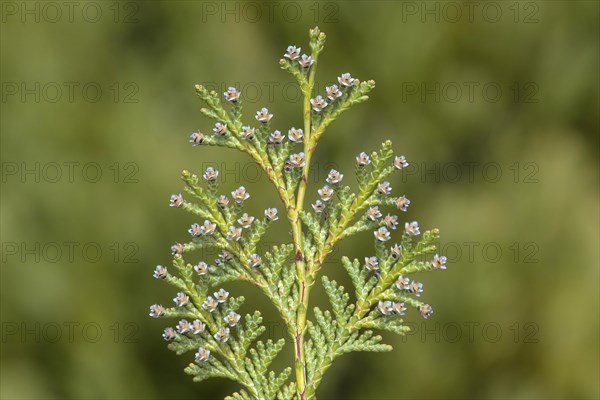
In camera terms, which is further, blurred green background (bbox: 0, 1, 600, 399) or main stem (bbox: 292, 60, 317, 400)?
blurred green background (bbox: 0, 1, 600, 399)

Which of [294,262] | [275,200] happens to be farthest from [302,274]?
[275,200]

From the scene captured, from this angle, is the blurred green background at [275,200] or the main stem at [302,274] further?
the blurred green background at [275,200]

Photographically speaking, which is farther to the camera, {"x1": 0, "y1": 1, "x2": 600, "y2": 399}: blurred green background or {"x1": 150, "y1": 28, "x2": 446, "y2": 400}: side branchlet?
{"x1": 0, "y1": 1, "x2": 600, "y2": 399}: blurred green background

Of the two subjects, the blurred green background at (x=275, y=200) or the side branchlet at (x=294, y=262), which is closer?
the side branchlet at (x=294, y=262)

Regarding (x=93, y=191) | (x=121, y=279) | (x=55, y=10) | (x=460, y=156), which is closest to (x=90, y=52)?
(x=55, y=10)

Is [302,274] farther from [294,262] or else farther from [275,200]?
[275,200]

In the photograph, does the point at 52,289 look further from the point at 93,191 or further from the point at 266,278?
the point at 266,278

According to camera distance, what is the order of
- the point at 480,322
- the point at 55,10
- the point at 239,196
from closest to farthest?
the point at 239,196, the point at 480,322, the point at 55,10

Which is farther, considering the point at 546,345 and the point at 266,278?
the point at 546,345
